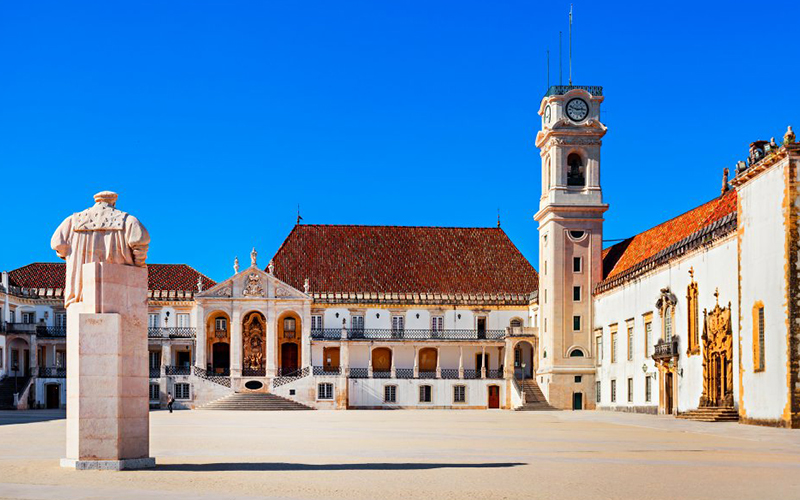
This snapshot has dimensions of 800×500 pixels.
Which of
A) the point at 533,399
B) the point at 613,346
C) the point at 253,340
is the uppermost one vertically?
the point at 253,340

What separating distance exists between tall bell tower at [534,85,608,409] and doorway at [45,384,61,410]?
28.7 meters

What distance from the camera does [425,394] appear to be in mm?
66250

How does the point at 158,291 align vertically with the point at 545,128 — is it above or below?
below

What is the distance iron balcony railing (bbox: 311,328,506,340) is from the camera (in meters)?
69.2

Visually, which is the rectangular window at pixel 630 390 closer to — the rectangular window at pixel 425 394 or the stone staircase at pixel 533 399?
the stone staircase at pixel 533 399

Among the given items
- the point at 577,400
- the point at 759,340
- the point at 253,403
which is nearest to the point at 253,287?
the point at 253,403

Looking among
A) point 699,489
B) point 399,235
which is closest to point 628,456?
point 699,489

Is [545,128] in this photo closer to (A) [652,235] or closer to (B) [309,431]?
(A) [652,235]

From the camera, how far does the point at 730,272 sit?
41188 mm

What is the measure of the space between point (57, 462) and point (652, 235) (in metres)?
42.8

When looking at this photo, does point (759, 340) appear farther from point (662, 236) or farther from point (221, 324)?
point (221, 324)

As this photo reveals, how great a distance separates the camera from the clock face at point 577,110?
60.9 meters

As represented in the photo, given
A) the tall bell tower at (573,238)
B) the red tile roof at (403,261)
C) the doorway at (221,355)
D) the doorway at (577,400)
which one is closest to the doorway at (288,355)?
the doorway at (221,355)

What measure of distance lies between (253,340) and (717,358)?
34.4 metres
